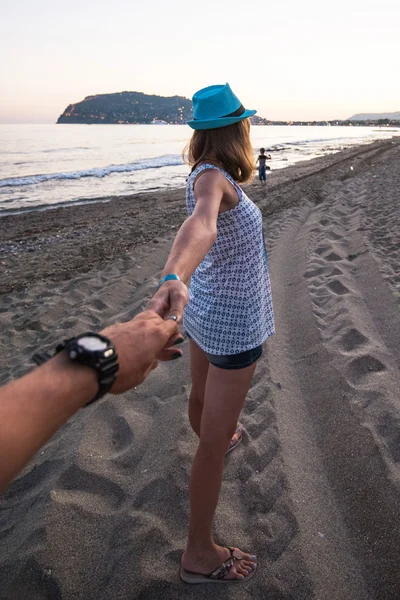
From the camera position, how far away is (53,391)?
0.94 m

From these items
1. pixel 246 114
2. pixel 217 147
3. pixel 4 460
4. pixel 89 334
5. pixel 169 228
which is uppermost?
pixel 246 114

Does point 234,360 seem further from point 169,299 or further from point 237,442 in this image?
point 237,442

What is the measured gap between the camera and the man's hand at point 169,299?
135cm

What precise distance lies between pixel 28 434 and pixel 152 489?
6.11 feet

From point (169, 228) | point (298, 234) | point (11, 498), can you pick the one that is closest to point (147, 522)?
point (11, 498)

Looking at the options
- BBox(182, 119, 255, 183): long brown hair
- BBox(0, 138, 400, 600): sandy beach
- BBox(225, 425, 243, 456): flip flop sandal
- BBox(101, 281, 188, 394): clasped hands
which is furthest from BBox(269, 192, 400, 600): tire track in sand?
BBox(182, 119, 255, 183): long brown hair

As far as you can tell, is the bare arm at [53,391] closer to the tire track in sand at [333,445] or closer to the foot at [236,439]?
the tire track in sand at [333,445]

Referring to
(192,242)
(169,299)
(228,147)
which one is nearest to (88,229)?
(228,147)

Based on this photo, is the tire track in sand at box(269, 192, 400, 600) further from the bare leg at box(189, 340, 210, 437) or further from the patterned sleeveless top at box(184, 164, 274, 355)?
the patterned sleeveless top at box(184, 164, 274, 355)

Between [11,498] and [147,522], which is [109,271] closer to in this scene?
[11,498]

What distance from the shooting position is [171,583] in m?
1.99

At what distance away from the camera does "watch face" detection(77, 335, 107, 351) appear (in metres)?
1.02

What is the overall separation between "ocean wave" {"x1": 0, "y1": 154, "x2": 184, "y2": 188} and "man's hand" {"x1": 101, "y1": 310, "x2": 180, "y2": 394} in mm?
20270

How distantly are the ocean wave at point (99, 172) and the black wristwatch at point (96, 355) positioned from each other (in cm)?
2037
